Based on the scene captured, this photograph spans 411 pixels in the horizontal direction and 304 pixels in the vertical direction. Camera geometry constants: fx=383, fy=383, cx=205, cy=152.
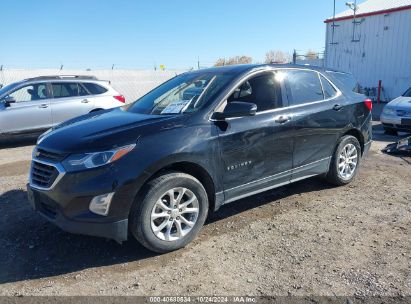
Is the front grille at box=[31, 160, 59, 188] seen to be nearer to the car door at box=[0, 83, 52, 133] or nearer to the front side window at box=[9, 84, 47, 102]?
the car door at box=[0, 83, 52, 133]

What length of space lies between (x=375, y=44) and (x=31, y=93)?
17.3 metres

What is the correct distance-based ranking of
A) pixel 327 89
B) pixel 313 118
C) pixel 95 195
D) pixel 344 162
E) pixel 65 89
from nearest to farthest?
pixel 95 195 < pixel 313 118 < pixel 327 89 < pixel 344 162 < pixel 65 89

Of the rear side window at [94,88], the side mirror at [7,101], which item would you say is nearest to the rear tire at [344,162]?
the rear side window at [94,88]

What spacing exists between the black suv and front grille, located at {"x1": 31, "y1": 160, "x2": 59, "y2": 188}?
11 mm

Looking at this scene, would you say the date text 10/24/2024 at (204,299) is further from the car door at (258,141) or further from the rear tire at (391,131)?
the rear tire at (391,131)

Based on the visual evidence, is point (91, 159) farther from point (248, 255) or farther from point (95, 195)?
point (248, 255)

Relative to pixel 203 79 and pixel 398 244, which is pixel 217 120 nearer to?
pixel 203 79

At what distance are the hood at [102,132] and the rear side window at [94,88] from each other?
6.29 meters

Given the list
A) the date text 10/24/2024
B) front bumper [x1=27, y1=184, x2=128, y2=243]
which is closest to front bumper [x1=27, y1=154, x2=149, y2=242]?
front bumper [x1=27, y1=184, x2=128, y2=243]

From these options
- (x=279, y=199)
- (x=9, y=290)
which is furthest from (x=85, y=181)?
(x=279, y=199)

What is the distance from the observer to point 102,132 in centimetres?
360

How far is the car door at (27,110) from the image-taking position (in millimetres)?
9094

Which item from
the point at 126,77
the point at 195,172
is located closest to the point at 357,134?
the point at 195,172

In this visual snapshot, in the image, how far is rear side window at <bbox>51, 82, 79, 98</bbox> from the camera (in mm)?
9734
